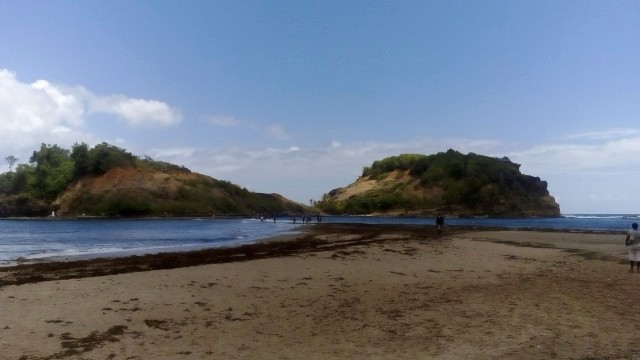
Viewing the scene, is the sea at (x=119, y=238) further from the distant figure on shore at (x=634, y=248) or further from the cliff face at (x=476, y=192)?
the cliff face at (x=476, y=192)

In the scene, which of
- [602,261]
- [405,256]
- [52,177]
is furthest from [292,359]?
[52,177]

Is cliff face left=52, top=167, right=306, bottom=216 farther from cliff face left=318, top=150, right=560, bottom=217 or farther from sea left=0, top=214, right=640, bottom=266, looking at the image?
cliff face left=318, top=150, right=560, bottom=217

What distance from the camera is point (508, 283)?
55.4 ft

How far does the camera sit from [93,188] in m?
151

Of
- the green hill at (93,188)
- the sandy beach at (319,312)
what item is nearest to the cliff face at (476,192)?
the green hill at (93,188)

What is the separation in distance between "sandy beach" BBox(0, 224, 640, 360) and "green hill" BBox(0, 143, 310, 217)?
138944 mm

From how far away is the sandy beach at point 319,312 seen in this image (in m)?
9.09

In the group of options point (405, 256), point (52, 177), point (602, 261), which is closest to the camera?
point (602, 261)

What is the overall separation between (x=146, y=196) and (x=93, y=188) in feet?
52.2

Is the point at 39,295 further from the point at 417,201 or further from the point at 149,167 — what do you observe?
the point at 417,201

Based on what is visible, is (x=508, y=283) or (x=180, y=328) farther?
(x=508, y=283)

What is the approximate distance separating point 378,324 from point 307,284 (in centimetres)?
597

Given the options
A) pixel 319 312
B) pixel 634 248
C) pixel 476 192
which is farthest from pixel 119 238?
pixel 476 192

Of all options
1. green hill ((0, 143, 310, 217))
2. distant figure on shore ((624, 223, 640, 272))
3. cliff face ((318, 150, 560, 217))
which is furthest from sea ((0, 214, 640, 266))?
cliff face ((318, 150, 560, 217))
